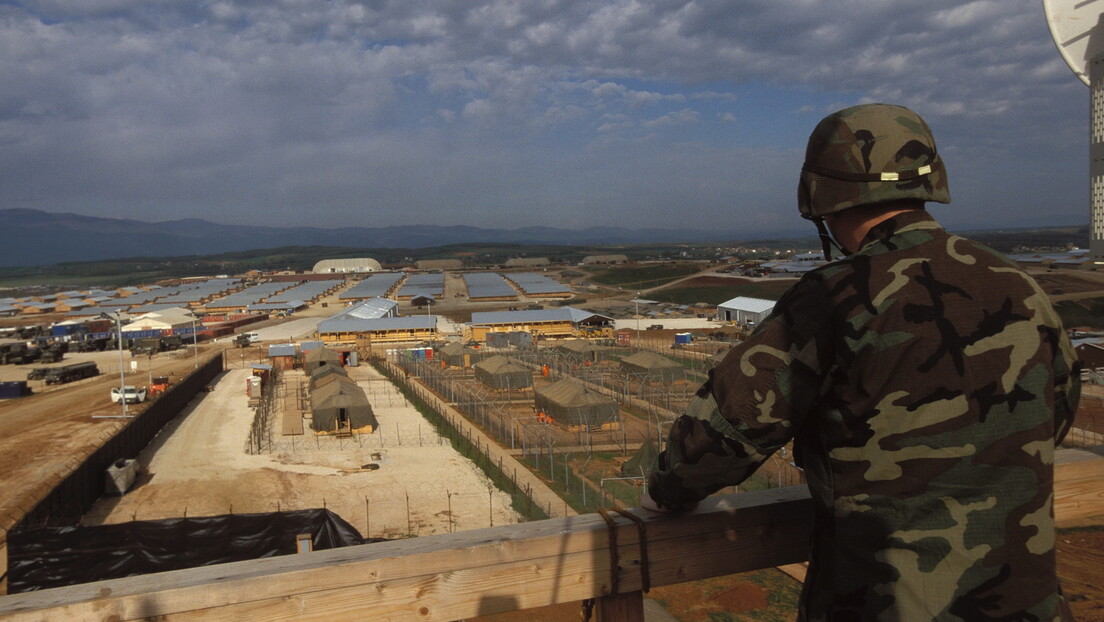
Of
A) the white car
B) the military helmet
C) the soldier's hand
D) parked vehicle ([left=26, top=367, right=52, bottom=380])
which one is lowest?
parked vehicle ([left=26, top=367, right=52, bottom=380])

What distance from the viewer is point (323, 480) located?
1823 centimetres

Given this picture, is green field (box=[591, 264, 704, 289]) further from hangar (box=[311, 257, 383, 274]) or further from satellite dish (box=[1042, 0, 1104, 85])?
satellite dish (box=[1042, 0, 1104, 85])

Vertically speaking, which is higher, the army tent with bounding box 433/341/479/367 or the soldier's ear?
the soldier's ear

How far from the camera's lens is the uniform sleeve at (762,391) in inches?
61.1

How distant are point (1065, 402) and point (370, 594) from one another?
1798 mm

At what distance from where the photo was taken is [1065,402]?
1.78m

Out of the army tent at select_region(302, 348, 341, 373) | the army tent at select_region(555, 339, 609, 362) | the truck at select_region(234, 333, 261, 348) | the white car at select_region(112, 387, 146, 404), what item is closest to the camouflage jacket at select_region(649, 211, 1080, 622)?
the white car at select_region(112, 387, 146, 404)

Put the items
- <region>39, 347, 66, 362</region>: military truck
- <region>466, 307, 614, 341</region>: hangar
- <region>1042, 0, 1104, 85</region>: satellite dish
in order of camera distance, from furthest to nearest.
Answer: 1. <region>466, 307, 614, 341</region>: hangar
2. <region>39, 347, 66, 362</region>: military truck
3. <region>1042, 0, 1104, 85</region>: satellite dish

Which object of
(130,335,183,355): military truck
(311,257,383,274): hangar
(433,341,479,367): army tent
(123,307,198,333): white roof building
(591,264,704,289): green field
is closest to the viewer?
(433,341,479,367): army tent

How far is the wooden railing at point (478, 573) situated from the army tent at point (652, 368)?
28446 millimetres

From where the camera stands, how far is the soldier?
1.48 meters

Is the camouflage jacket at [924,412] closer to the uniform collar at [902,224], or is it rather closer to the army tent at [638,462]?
the uniform collar at [902,224]

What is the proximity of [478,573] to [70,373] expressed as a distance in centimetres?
4361

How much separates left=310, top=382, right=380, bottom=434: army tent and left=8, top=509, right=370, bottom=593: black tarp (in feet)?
42.2
